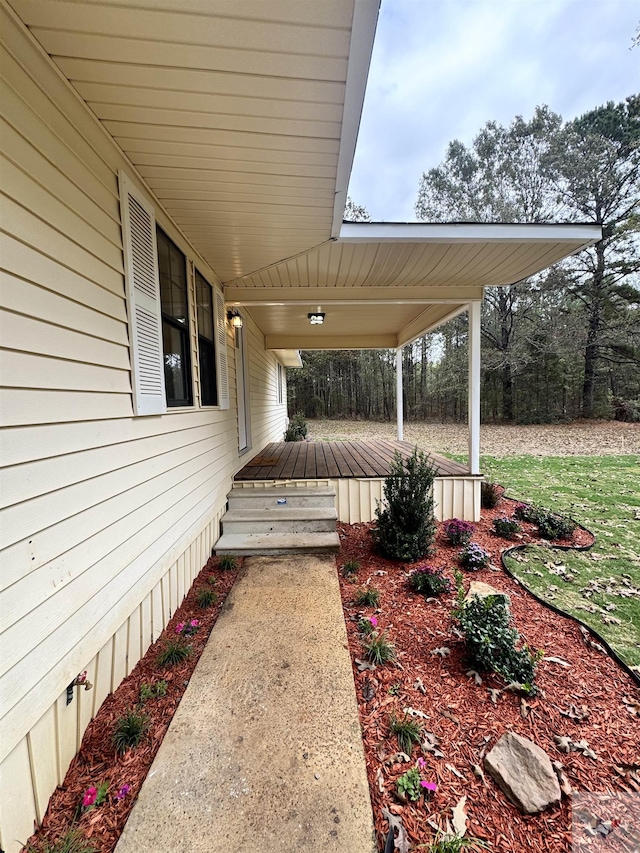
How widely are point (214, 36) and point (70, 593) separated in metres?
2.35

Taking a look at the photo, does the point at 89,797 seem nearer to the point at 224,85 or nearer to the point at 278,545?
the point at 278,545

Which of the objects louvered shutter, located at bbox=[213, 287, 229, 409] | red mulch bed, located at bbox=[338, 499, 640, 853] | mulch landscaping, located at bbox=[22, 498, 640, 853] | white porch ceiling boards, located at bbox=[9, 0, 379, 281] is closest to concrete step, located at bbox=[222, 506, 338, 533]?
red mulch bed, located at bbox=[338, 499, 640, 853]

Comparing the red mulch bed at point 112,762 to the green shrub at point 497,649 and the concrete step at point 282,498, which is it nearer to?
the green shrub at point 497,649

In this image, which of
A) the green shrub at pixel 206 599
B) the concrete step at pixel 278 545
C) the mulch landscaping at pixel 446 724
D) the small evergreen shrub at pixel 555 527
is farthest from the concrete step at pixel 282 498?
the small evergreen shrub at pixel 555 527

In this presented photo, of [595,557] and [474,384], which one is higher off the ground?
[474,384]

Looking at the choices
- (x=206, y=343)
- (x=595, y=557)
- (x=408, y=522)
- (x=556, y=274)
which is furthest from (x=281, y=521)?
(x=556, y=274)

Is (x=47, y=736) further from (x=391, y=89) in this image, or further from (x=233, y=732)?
(x=391, y=89)

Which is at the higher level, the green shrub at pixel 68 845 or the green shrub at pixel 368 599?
the green shrub at pixel 68 845

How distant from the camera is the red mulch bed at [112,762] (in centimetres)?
125

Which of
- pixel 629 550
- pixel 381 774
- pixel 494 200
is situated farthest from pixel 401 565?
pixel 494 200

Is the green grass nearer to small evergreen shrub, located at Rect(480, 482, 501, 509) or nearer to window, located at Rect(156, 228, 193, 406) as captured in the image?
small evergreen shrub, located at Rect(480, 482, 501, 509)

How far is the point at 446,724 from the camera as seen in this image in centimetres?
165

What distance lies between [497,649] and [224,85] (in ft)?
10.4

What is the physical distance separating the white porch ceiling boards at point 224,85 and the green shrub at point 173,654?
294cm
